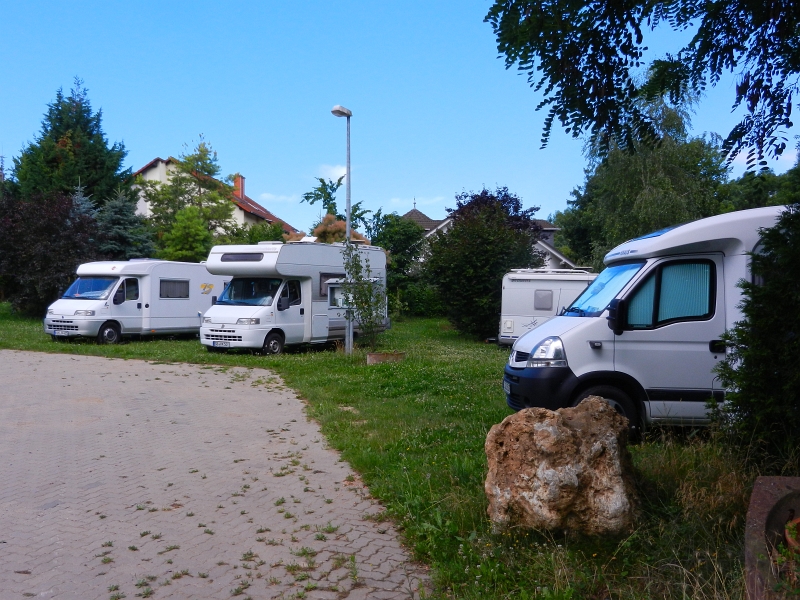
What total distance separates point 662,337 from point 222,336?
41.6 feet

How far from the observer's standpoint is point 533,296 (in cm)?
2259

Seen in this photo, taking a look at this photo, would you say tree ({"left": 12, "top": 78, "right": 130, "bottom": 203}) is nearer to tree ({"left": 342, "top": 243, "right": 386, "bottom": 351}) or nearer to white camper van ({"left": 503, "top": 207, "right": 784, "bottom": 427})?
tree ({"left": 342, "top": 243, "right": 386, "bottom": 351})

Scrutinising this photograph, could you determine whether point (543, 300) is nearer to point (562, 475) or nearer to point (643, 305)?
point (643, 305)

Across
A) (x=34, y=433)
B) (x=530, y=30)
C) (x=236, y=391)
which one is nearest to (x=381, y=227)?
(x=236, y=391)

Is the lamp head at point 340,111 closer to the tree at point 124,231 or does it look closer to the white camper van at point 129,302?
the white camper van at point 129,302

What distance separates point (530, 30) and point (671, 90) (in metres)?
1.81

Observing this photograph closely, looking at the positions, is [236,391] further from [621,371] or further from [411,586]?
[411,586]

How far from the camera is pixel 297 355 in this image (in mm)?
18953

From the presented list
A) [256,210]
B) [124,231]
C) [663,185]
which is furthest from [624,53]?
[256,210]

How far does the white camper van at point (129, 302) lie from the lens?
2097 cm

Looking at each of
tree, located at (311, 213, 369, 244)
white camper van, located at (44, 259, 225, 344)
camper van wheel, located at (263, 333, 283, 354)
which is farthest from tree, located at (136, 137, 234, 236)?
camper van wheel, located at (263, 333, 283, 354)

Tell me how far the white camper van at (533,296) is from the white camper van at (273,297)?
525 cm

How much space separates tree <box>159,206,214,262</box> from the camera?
38406mm

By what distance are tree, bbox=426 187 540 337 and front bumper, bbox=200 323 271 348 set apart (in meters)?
9.04
